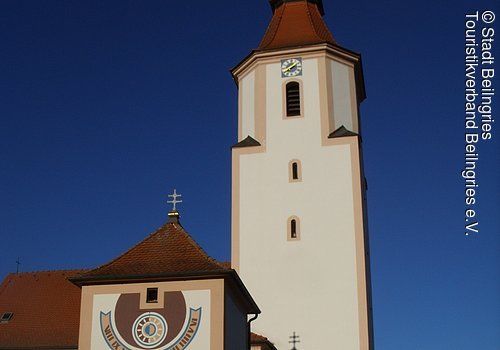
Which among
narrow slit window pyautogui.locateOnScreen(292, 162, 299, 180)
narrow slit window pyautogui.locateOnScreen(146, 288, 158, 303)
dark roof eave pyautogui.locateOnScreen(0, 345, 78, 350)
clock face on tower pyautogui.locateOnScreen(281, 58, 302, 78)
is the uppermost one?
clock face on tower pyautogui.locateOnScreen(281, 58, 302, 78)

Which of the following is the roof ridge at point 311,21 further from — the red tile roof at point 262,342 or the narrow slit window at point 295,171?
the red tile roof at point 262,342

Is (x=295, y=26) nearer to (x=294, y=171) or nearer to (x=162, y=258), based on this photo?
(x=294, y=171)

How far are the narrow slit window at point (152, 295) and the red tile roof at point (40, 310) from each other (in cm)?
715

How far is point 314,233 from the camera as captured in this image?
81.1 feet

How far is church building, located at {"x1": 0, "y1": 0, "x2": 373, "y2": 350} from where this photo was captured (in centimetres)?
2352

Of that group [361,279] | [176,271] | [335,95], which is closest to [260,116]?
[335,95]

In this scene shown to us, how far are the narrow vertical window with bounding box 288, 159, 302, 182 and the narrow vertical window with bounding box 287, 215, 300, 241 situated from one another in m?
1.37

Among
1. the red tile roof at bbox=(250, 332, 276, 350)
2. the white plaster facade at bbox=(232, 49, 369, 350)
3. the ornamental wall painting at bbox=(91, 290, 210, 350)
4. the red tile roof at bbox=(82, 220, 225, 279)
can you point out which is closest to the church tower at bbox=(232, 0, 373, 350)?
the white plaster facade at bbox=(232, 49, 369, 350)

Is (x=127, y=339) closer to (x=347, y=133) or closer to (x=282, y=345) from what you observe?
(x=282, y=345)

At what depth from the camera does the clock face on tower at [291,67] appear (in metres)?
27.2

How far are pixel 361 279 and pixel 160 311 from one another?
930 cm

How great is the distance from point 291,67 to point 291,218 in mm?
5655

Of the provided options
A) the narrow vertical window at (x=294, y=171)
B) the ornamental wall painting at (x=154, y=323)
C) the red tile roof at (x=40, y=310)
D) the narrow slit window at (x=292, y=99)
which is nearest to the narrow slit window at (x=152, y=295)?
the ornamental wall painting at (x=154, y=323)

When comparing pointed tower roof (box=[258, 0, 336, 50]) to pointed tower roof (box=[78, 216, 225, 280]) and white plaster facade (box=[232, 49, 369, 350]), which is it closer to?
white plaster facade (box=[232, 49, 369, 350])
